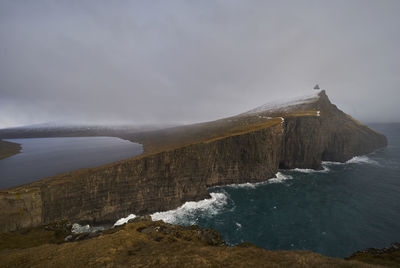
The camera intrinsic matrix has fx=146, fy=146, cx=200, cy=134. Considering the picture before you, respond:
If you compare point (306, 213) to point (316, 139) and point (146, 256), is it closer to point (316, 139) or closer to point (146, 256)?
point (146, 256)

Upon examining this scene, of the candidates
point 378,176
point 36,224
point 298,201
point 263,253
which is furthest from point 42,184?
point 378,176

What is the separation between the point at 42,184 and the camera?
20281mm

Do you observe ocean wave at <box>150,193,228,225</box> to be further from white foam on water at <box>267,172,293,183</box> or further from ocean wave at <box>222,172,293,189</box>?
white foam on water at <box>267,172,293,183</box>

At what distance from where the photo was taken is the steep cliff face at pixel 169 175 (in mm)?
19312

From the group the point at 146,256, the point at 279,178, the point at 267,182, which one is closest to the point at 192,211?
the point at 146,256

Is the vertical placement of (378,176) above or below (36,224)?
below

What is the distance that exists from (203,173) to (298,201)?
20.0 metres

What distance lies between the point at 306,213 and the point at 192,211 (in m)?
20.0

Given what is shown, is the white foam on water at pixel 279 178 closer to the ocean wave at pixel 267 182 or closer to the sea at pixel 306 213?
the ocean wave at pixel 267 182

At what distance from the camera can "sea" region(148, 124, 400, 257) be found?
1955cm

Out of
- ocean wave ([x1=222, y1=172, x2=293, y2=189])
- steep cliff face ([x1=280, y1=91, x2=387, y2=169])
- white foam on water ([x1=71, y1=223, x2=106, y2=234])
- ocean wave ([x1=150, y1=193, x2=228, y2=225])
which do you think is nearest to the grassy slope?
white foam on water ([x1=71, y1=223, x2=106, y2=234])

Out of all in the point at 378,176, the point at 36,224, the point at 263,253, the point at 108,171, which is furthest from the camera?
the point at 378,176

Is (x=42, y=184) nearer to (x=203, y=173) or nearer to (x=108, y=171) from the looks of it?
(x=108, y=171)

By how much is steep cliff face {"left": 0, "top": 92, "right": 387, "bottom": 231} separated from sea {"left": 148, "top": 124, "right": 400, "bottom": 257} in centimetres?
349
